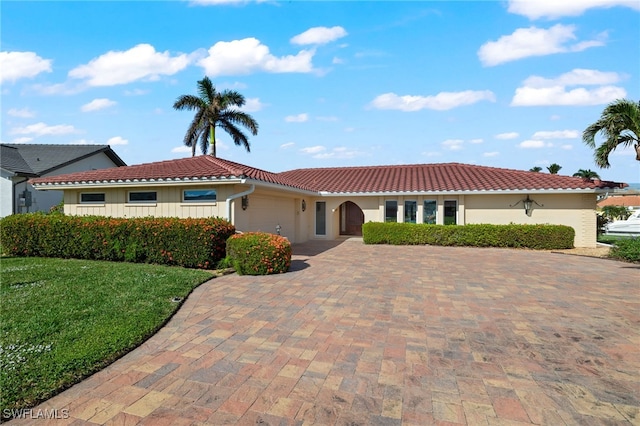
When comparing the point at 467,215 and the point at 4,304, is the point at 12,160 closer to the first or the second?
the point at 4,304

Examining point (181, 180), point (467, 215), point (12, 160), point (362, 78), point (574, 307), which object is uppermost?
point (362, 78)

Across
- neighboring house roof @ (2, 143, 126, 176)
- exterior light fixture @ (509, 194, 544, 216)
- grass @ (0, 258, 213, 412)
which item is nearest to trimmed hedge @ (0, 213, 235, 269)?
grass @ (0, 258, 213, 412)

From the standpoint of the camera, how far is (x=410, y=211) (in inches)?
728

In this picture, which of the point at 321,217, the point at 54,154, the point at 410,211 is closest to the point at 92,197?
the point at 321,217

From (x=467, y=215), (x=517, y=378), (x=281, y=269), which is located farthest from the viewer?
(x=467, y=215)

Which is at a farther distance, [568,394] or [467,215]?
[467,215]

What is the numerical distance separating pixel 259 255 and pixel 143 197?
636 cm

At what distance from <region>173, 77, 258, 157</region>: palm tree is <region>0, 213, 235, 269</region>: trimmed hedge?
14.2 meters

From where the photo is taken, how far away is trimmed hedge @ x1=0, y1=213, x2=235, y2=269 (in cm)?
951

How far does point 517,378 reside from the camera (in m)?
3.50

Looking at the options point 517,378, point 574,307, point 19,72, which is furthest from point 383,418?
point 19,72

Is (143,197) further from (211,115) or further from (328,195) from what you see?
(211,115)

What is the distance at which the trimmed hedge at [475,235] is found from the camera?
49.4ft

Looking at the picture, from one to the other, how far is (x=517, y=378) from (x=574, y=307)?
12.1ft
